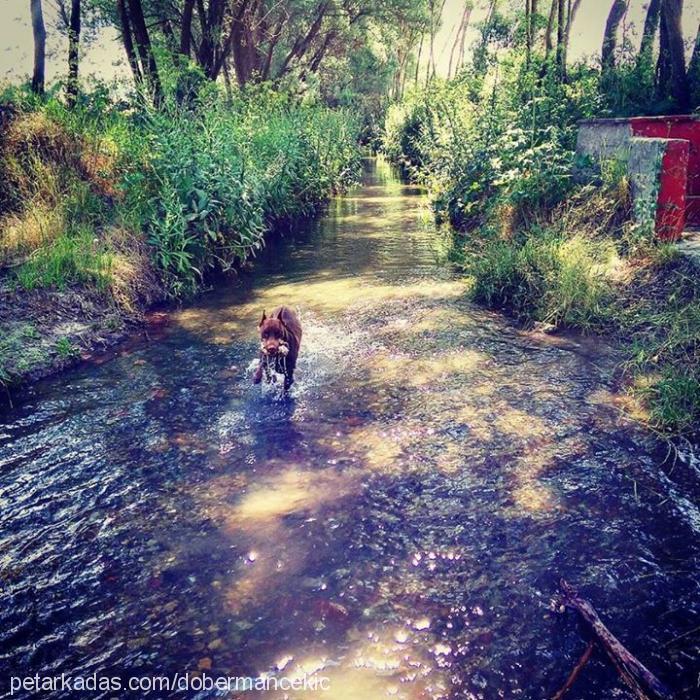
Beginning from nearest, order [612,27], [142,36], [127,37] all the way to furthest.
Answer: [142,36] < [127,37] < [612,27]

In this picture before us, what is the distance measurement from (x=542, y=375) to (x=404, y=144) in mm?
25374

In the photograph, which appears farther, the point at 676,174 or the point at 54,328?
the point at 676,174

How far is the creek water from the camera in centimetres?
295

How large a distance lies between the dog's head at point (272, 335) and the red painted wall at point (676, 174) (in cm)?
544

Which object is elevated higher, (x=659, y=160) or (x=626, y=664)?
(x=659, y=160)

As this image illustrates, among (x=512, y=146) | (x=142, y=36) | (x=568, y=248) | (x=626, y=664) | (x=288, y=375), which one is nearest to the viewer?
(x=626, y=664)

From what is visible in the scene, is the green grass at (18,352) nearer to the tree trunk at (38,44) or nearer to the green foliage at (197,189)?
the green foliage at (197,189)

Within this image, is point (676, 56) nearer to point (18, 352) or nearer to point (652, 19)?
point (652, 19)

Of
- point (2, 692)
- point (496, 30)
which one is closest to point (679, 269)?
point (2, 692)

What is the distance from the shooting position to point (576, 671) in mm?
2783

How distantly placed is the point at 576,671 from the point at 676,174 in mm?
6658

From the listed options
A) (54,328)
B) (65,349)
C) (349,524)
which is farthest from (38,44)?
(349,524)

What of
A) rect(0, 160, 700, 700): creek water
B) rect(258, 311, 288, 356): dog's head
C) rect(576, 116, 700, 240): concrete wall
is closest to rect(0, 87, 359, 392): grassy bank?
rect(0, 160, 700, 700): creek water

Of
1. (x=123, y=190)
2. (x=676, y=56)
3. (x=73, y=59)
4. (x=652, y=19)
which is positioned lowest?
(x=123, y=190)
